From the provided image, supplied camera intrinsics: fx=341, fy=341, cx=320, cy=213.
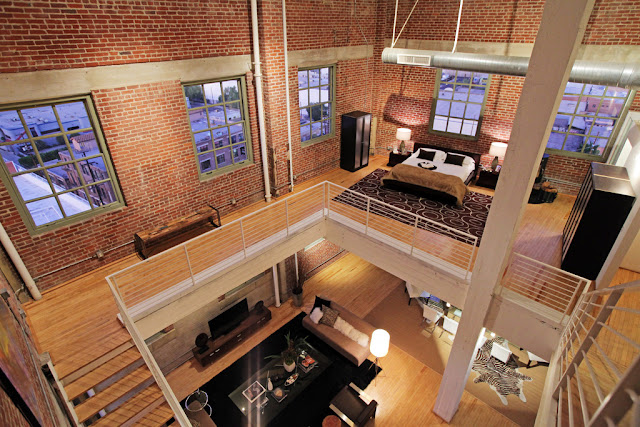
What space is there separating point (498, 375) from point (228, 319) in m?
5.77

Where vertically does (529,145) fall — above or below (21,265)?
above

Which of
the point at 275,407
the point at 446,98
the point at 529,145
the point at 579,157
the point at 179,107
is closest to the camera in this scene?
the point at 529,145

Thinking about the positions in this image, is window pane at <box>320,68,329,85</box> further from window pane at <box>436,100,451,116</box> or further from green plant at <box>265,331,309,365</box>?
green plant at <box>265,331,309,365</box>

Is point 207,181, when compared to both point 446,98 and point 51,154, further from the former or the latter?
point 446,98

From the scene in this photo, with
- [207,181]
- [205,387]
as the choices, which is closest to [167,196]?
[207,181]

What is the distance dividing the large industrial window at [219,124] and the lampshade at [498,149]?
569 cm

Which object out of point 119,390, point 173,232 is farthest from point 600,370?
point 173,232

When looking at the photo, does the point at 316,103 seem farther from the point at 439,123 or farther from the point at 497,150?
the point at 497,150

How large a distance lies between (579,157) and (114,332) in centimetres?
944

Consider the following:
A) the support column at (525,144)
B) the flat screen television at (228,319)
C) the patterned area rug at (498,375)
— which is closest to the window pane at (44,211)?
the flat screen television at (228,319)

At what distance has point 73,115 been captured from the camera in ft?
15.8

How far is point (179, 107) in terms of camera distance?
5727mm

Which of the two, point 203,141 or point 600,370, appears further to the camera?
point 203,141

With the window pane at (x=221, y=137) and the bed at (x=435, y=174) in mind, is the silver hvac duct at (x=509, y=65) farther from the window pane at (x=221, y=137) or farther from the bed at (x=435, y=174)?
the window pane at (x=221, y=137)
